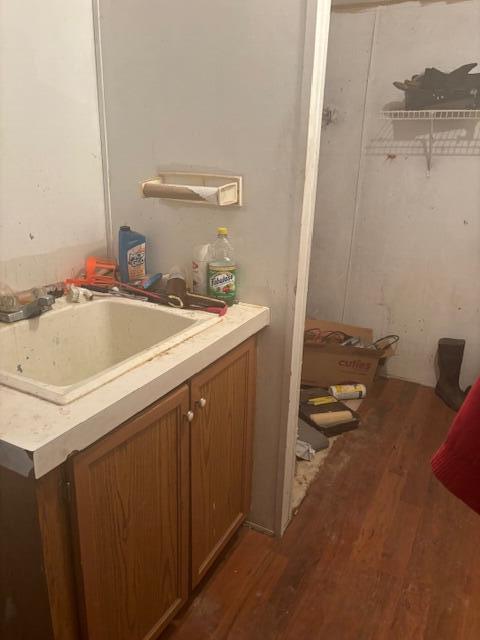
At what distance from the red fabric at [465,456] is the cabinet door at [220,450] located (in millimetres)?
604

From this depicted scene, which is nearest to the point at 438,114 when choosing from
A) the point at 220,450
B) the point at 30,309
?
the point at 220,450

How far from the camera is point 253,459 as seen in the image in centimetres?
167

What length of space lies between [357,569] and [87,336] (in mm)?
1169

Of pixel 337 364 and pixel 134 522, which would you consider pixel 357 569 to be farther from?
pixel 337 364

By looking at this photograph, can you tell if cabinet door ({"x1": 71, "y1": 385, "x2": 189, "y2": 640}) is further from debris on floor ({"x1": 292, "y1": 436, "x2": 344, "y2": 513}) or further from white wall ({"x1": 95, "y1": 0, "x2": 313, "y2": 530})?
debris on floor ({"x1": 292, "y1": 436, "x2": 344, "y2": 513})

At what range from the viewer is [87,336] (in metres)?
1.46

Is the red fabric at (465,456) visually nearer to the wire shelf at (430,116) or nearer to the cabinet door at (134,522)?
the cabinet door at (134,522)

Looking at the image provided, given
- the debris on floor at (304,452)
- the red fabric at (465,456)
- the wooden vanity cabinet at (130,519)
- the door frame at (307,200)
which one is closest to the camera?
the red fabric at (465,456)

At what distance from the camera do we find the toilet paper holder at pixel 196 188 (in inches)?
53.4

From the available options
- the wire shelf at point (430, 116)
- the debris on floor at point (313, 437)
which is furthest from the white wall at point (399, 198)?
the debris on floor at point (313, 437)

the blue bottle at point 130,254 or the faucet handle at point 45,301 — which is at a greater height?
the blue bottle at point 130,254

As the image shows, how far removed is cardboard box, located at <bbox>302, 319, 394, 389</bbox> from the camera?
269 cm

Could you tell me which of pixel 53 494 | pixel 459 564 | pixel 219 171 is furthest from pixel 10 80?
pixel 459 564

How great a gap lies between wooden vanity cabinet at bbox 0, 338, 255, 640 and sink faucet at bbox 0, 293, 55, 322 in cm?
48
